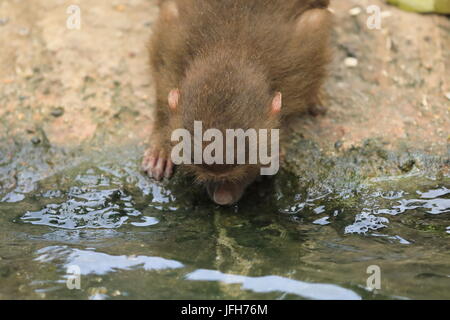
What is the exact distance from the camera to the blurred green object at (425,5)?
7039mm

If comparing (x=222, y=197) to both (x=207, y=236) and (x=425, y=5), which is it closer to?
(x=207, y=236)

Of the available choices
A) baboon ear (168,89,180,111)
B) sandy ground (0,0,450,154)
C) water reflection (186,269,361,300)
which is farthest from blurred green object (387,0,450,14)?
water reflection (186,269,361,300)

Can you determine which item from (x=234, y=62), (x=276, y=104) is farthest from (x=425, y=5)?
(x=234, y=62)

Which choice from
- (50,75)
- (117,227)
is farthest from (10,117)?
(117,227)

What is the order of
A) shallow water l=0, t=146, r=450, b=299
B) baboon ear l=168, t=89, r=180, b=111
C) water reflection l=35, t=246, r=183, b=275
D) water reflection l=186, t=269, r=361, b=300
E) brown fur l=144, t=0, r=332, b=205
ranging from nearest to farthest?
water reflection l=186, t=269, r=361, b=300, shallow water l=0, t=146, r=450, b=299, water reflection l=35, t=246, r=183, b=275, brown fur l=144, t=0, r=332, b=205, baboon ear l=168, t=89, r=180, b=111

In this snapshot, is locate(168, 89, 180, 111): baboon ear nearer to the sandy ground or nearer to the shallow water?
the shallow water

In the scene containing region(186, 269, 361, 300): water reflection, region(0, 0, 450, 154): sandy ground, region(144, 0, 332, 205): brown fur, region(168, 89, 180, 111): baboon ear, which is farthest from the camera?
region(0, 0, 450, 154): sandy ground

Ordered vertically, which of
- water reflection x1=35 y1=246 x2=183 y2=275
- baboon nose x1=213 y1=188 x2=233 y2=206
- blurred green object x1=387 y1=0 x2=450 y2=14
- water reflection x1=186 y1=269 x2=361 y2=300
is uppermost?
blurred green object x1=387 y1=0 x2=450 y2=14

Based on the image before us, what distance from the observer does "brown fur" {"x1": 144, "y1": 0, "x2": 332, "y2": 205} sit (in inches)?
195

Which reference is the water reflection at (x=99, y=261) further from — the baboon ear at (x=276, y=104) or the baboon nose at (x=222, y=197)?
the baboon ear at (x=276, y=104)

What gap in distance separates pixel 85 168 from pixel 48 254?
1.47 metres

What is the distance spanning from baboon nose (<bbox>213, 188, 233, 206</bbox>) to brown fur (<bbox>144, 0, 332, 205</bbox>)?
0.08 m

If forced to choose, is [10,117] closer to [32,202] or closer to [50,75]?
[50,75]

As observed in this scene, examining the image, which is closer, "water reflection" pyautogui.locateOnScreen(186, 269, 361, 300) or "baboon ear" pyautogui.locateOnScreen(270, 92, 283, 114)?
"water reflection" pyautogui.locateOnScreen(186, 269, 361, 300)
